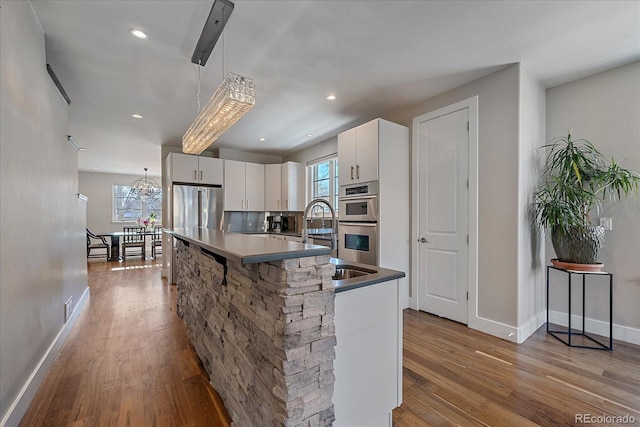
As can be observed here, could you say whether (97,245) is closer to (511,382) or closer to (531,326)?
(511,382)

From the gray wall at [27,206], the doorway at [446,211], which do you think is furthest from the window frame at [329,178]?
the gray wall at [27,206]

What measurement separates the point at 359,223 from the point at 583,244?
6.89 feet

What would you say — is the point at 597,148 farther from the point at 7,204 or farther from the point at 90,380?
the point at 90,380

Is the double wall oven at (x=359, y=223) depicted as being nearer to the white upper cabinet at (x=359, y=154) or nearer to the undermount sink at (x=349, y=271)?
the white upper cabinet at (x=359, y=154)

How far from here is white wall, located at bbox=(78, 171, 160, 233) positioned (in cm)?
883

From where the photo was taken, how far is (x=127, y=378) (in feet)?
6.49

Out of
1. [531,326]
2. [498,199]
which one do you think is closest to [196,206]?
[498,199]

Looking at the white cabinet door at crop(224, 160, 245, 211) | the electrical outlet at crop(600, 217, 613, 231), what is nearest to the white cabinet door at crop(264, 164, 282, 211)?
the white cabinet door at crop(224, 160, 245, 211)

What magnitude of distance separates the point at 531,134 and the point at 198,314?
3530 mm

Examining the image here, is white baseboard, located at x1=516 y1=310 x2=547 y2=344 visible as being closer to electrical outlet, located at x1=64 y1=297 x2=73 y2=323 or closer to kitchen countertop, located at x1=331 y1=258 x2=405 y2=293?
kitchen countertop, located at x1=331 y1=258 x2=405 y2=293

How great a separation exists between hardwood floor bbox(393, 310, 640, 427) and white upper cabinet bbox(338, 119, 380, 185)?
1.85 meters

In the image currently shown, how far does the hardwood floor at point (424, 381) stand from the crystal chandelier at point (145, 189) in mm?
5740

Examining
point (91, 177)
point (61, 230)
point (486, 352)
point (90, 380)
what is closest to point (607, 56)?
point (486, 352)

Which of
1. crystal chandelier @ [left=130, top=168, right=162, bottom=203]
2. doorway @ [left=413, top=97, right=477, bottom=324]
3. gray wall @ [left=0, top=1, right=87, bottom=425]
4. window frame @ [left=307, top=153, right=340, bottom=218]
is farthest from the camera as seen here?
crystal chandelier @ [left=130, top=168, right=162, bottom=203]
